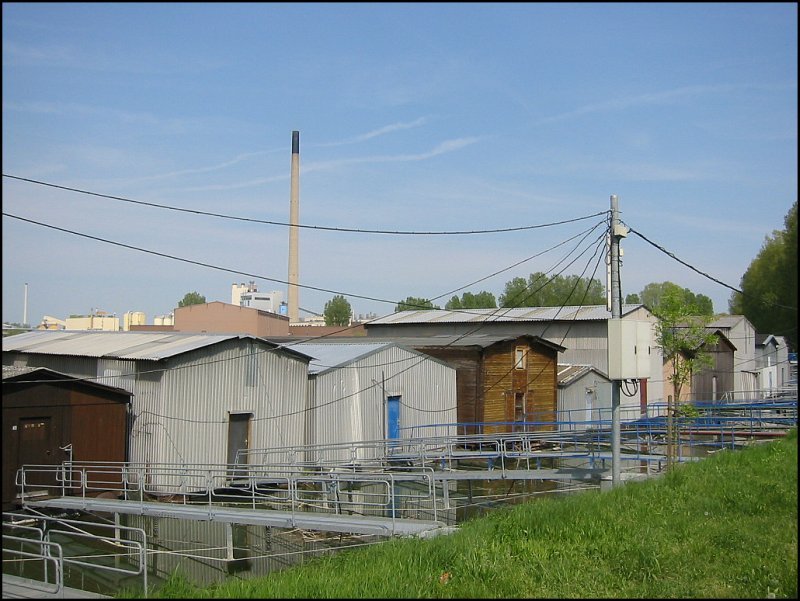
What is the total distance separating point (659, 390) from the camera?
4431cm

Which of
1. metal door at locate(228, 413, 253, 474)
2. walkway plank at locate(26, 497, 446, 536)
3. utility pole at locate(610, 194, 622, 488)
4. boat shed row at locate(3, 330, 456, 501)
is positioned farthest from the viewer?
metal door at locate(228, 413, 253, 474)

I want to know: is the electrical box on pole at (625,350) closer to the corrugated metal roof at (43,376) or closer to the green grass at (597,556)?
the green grass at (597,556)

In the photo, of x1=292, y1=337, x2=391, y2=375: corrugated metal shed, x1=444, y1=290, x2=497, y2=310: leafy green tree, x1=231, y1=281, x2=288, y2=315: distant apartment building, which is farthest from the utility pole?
x1=444, y1=290, x2=497, y2=310: leafy green tree

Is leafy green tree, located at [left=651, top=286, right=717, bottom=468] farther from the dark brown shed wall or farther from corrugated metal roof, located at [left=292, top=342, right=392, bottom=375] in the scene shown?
the dark brown shed wall

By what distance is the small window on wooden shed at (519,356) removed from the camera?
3275cm

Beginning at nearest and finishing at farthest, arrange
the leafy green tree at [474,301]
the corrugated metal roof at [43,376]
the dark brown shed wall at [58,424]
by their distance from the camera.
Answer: the dark brown shed wall at [58,424], the corrugated metal roof at [43,376], the leafy green tree at [474,301]

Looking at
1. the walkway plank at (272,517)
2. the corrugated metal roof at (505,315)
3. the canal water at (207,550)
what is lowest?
the canal water at (207,550)

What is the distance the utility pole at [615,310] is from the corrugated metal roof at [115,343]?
10.9 metres

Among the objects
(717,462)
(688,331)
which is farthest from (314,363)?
(688,331)

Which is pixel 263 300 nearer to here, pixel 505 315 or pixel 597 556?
pixel 505 315

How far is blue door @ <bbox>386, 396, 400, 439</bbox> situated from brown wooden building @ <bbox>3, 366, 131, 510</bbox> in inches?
366

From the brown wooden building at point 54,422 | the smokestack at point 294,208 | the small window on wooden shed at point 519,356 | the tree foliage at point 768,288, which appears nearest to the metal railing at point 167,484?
the brown wooden building at point 54,422

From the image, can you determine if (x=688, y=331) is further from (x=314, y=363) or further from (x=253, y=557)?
(x=253, y=557)

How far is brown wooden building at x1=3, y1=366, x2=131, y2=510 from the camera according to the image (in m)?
19.0
